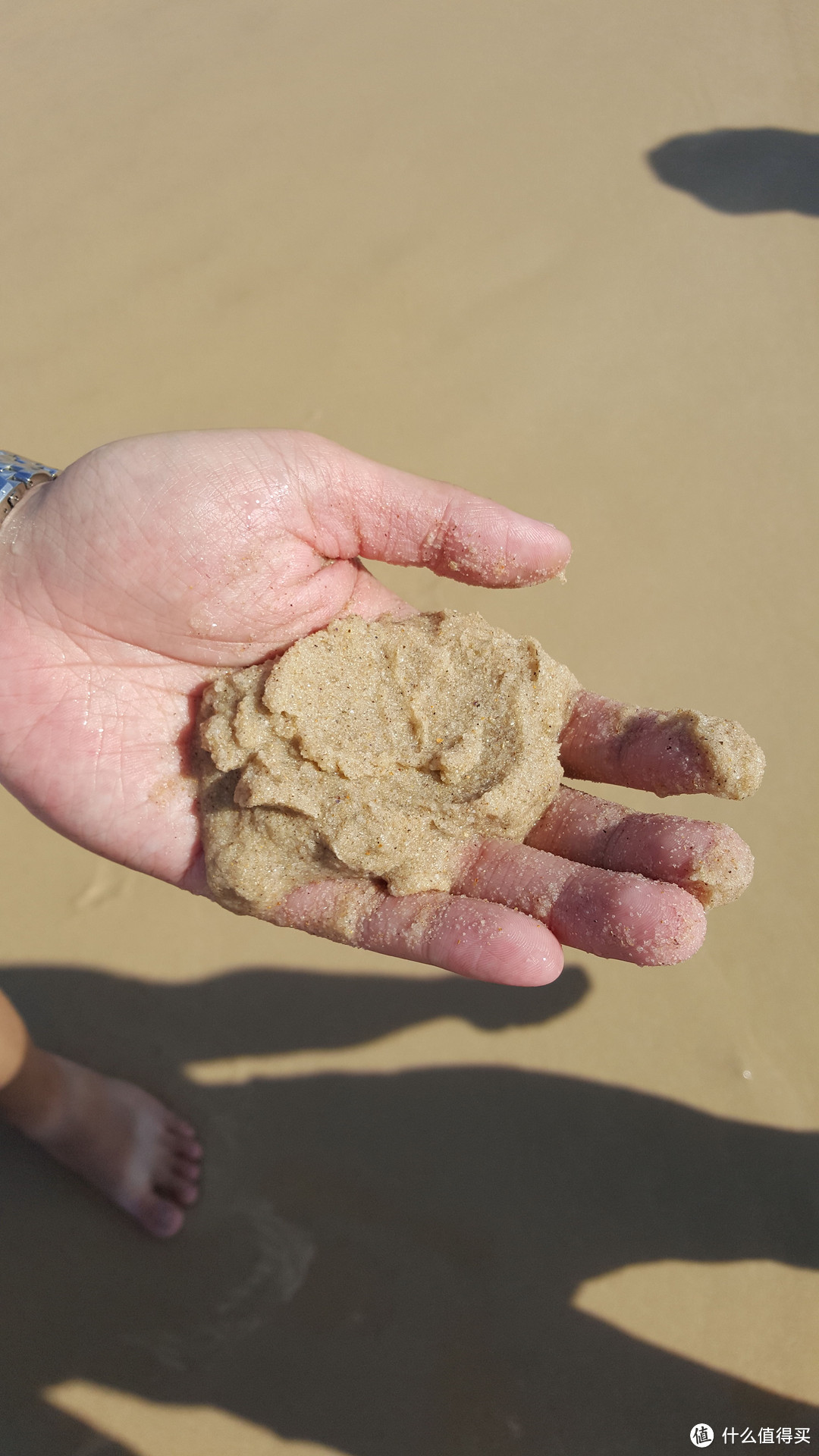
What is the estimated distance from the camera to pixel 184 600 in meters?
2.28

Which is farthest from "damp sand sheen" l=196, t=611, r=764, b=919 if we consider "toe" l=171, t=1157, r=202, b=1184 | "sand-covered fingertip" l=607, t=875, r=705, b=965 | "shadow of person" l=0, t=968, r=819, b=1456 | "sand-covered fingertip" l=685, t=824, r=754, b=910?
"toe" l=171, t=1157, r=202, b=1184

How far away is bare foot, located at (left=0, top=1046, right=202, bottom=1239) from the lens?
2.78 metres

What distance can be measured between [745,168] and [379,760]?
4744 mm

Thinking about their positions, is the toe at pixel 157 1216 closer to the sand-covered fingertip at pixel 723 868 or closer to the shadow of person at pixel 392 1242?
the shadow of person at pixel 392 1242

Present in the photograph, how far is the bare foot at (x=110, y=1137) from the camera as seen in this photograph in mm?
2777

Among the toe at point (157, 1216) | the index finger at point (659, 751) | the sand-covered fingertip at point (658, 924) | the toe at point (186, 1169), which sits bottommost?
the toe at point (157, 1216)

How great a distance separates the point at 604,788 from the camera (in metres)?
3.32

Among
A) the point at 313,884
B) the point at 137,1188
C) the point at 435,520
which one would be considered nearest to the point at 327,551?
the point at 435,520

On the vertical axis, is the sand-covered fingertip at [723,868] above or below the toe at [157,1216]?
above

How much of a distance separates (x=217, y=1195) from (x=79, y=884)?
46.7 inches

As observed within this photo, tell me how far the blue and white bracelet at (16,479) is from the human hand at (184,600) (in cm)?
5

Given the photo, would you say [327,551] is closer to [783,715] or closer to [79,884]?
[79,884]

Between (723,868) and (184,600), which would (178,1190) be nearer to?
(184,600)

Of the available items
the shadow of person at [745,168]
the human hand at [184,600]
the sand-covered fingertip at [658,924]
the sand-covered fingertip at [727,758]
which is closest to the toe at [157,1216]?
the human hand at [184,600]
